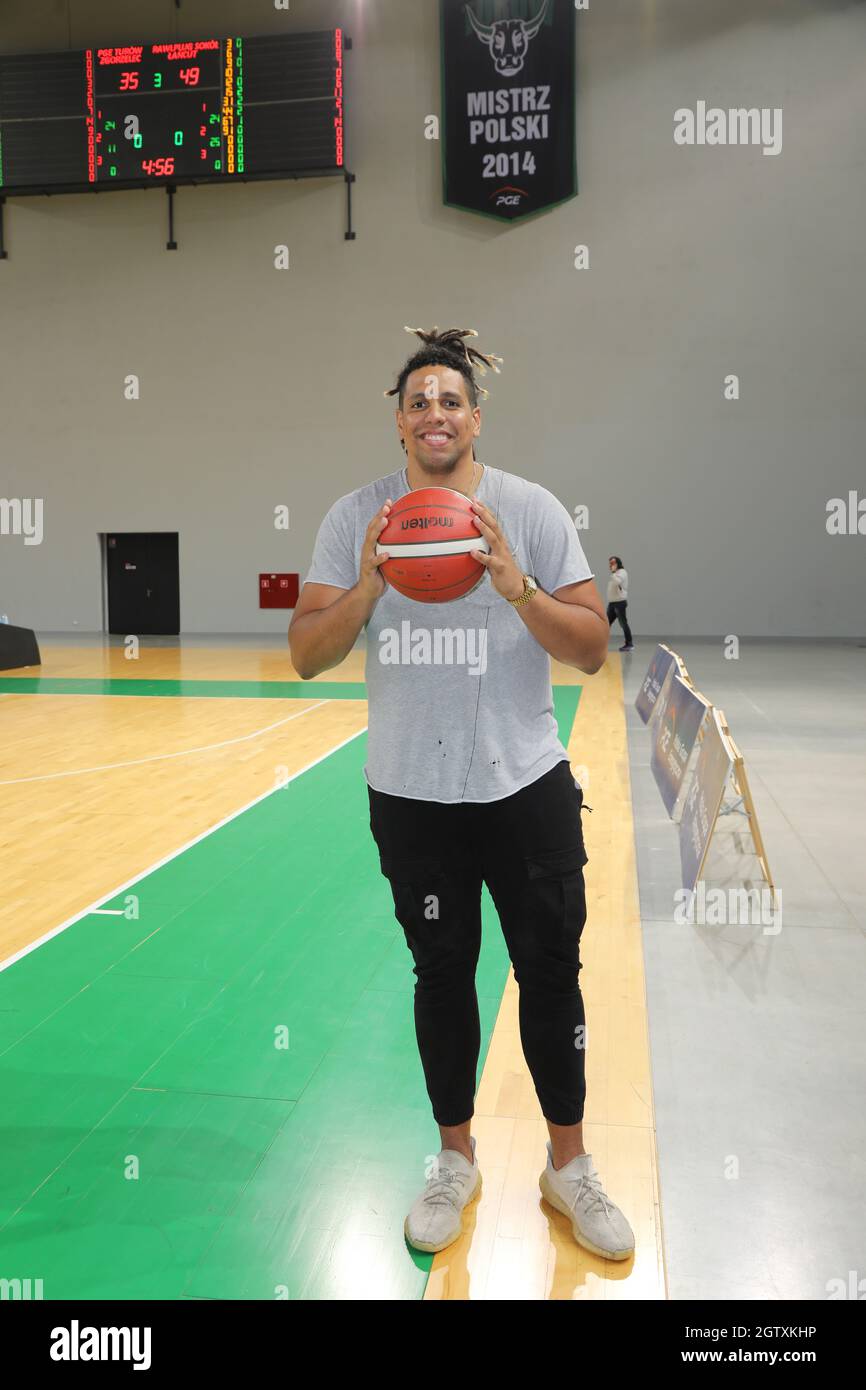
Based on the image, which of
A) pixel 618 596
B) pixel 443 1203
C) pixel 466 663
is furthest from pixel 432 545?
pixel 618 596

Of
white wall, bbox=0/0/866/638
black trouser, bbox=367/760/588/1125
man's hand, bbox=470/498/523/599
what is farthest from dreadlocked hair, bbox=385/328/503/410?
white wall, bbox=0/0/866/638

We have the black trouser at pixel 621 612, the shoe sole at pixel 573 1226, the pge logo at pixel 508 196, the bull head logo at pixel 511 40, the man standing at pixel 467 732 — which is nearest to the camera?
the man standing at pixel 467 732

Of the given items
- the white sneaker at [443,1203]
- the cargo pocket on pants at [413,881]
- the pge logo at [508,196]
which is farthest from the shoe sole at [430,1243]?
the pge logo at [508,196]

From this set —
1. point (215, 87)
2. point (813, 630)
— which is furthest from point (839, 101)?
point (215, 87)

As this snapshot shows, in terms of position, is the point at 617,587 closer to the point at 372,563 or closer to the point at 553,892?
the point at 553,892

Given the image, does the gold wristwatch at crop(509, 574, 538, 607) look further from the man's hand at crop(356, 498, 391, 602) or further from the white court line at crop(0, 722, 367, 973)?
the white court line at crop(0, 722, 367, 973)

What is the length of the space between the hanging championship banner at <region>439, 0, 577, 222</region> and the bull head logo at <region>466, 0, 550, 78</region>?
2cm

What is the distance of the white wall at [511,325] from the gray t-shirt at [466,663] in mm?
15501

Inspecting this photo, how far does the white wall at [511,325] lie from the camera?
54.2 feet

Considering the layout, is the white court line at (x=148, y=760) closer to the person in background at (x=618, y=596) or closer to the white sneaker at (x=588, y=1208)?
the white sneaker at (x=588, y=1208)

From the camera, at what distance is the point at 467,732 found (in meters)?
2.13

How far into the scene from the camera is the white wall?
54.2 feet

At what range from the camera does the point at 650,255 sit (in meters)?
16.8

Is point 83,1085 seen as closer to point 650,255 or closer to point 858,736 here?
point 858,736
